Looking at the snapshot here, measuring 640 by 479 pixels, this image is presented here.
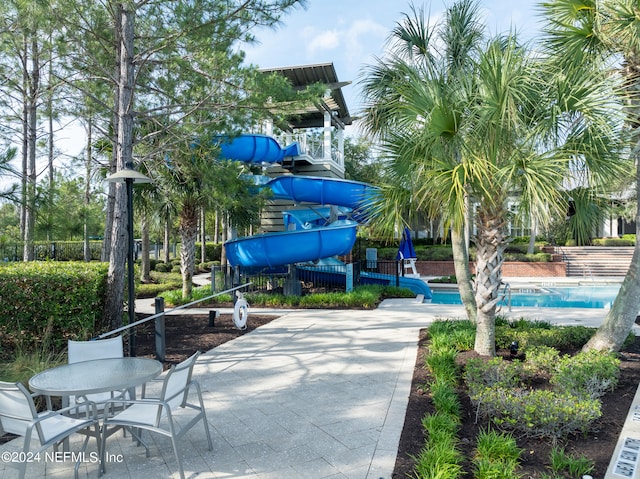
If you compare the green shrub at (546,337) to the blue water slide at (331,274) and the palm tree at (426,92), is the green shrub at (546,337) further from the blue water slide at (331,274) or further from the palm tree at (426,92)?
the blue water slide at (331,274)

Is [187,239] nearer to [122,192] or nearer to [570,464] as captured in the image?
[122,192]

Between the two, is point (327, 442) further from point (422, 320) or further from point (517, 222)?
point (422, 320)

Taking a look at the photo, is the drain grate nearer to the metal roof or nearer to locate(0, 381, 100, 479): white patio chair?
locate(0, 381, 100, 479): white patio chair

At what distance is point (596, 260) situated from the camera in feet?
84.7

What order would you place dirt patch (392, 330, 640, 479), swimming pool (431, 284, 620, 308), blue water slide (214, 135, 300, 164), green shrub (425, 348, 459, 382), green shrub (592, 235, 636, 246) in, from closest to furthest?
dirt patch (392, 330, 640, 479) < green shrub (425, 348, 459, 382) < blue water slide (214, 135, 300, 164) < swimming pool (431, 284, 620, 308) < green shrub (592, 235, 636, 246)

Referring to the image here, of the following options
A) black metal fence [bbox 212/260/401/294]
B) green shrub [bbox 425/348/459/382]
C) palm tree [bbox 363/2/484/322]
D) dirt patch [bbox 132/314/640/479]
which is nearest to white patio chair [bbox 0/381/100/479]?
dirt patch [bbox 132/314/640/479]

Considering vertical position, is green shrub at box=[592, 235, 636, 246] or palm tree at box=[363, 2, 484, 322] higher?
palm tree at box=[363, 2, 484, 322]

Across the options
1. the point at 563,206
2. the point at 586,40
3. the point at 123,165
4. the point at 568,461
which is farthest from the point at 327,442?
the point at 586,40

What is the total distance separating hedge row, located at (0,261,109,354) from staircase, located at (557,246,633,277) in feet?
82.1

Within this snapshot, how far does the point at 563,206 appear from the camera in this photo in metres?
5.09

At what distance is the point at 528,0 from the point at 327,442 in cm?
680

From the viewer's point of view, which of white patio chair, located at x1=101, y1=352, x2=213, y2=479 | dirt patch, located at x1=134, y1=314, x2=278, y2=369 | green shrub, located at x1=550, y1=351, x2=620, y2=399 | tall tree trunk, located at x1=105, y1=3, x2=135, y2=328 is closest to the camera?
white patio chair, located at x1=101, y1=352, x2=213, y2=479

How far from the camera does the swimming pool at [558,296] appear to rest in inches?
616

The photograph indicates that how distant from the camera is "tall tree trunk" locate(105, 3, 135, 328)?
752cm
